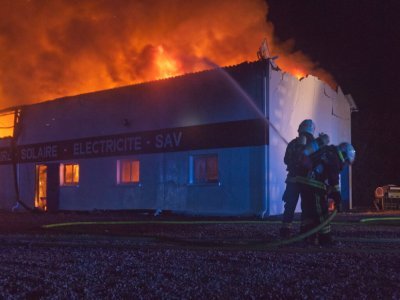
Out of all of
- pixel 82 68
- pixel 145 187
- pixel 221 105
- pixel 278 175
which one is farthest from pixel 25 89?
pixel 278 175

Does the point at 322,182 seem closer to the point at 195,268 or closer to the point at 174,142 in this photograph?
the point at 195,268

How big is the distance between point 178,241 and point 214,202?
6714 millimetres

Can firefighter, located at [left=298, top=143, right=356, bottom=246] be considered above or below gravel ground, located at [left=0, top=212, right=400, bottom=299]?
above

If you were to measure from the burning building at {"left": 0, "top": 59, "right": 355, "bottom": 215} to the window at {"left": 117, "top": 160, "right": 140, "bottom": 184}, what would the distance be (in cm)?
4

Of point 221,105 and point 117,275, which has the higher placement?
point 221,105

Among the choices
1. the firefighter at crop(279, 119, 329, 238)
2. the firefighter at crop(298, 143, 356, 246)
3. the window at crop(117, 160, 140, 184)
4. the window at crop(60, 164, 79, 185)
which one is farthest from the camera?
the window at crop(60, 164, 79, 185)

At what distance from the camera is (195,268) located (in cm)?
531

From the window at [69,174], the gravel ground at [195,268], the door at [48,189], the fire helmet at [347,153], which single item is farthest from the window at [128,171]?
the fire helmet at [347,153]

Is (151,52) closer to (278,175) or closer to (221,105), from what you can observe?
(221,105)

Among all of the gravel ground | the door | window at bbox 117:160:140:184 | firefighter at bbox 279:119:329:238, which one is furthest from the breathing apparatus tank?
the door

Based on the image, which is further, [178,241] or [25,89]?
[25,89]

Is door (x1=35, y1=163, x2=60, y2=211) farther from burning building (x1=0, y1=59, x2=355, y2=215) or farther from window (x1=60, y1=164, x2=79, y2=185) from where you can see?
window (x1=60, y1=164, x2=79, y2=185)

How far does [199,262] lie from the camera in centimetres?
570

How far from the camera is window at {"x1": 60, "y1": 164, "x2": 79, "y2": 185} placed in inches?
727
